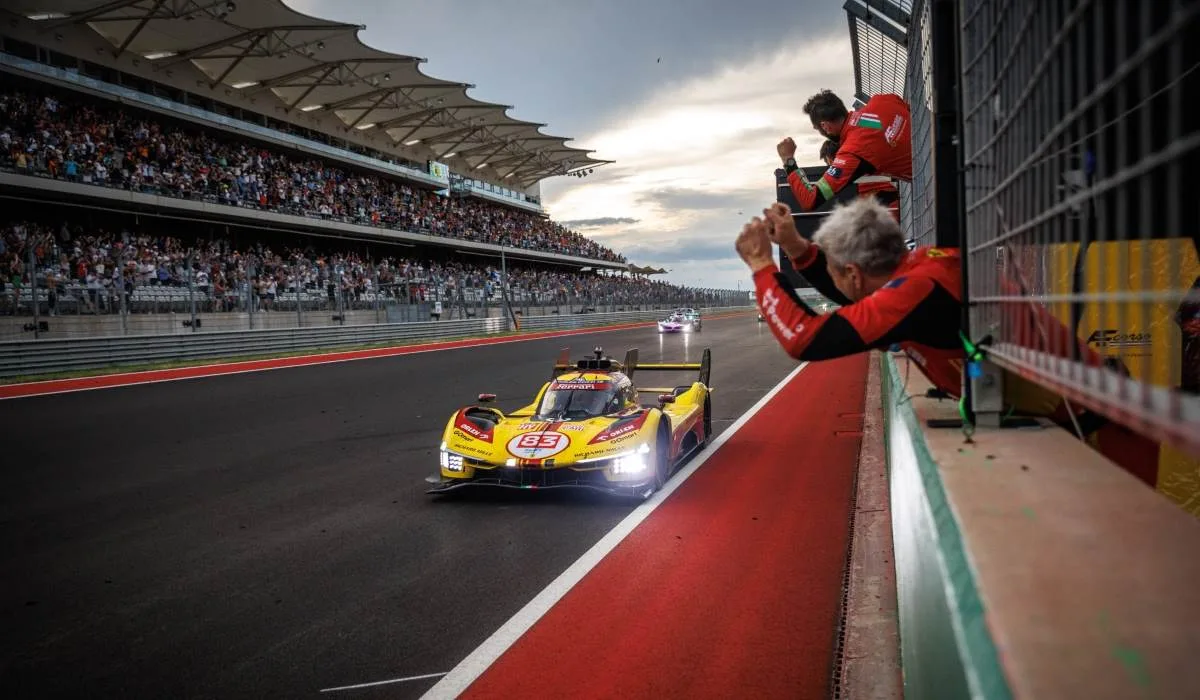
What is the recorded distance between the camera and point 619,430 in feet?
21.2

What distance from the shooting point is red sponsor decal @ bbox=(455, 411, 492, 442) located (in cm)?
652

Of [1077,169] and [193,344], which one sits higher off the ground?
[1077,169]

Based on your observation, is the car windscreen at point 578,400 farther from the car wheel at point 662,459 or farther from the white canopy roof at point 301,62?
the white canopy roof at point 301,62

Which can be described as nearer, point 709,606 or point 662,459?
point 709,606

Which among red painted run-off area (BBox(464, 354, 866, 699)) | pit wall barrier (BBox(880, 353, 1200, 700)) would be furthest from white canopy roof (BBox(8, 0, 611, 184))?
pit wall barrier (BBox(880, 353, 1200, 700))

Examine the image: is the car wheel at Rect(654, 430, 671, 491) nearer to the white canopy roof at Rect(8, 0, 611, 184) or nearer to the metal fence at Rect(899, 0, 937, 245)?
the metal fence at Rect(899, 0, 937, 245)

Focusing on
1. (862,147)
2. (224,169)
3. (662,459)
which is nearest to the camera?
(862,147)

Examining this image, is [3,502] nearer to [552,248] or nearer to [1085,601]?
[1085,601]

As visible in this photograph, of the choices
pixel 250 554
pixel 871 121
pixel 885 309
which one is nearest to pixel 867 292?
pixel 885 309

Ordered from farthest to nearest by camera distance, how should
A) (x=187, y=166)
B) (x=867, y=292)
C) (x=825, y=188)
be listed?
(x=187, y=166)
(x=825, y=188)
(x=867, y=292)

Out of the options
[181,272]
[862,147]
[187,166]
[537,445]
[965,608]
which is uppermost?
[187,166]

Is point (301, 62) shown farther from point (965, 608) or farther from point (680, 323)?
point (965, 608)

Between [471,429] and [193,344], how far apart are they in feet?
49.2

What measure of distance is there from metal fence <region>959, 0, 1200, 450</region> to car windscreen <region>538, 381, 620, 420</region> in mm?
4805
